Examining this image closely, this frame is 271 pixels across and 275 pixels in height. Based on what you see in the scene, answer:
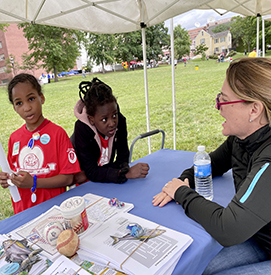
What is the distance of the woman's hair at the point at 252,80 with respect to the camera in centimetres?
100

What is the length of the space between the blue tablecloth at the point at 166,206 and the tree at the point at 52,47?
1842 centimetres

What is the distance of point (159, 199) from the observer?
4.49ft

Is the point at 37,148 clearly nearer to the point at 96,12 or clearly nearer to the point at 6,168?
the point at 6,168

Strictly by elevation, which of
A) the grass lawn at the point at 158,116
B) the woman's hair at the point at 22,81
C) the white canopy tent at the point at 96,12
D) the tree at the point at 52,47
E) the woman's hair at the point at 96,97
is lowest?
the grass lawn at the point at 158,116

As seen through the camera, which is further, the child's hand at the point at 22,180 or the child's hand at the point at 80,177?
the child's hand at the point at 80,177

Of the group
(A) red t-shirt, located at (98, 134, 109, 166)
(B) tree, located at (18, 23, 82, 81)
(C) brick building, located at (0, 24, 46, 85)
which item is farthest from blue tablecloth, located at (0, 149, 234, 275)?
(C) brick building, located at (0, 24, 46, 85)

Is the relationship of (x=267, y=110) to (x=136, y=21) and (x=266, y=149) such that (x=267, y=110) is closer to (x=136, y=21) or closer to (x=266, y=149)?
(x=266, y=149)

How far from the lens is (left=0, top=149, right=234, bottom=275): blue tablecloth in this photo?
1.00 m

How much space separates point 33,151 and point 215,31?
1235 inches

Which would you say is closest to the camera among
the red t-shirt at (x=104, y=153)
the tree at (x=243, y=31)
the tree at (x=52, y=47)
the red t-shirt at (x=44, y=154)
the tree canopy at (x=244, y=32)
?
the red t-shirt at (x=44, y=154)

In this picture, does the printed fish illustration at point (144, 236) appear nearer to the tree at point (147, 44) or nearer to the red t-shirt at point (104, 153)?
the red t-shirt at point (104, 153)

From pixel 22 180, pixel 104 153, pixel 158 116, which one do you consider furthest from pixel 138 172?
pixel 158 116

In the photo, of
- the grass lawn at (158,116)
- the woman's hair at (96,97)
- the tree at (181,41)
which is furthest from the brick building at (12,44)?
the woman's hair at (96,97)

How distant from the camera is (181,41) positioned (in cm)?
2702
